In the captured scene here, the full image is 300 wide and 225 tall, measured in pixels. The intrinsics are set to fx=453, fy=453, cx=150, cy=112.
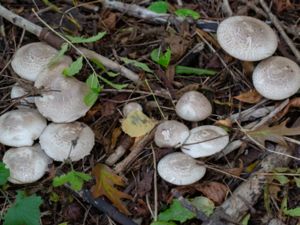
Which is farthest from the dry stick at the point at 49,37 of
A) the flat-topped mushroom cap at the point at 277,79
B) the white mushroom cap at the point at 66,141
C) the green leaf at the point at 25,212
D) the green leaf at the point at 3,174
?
the green leaf at the point at 25,212

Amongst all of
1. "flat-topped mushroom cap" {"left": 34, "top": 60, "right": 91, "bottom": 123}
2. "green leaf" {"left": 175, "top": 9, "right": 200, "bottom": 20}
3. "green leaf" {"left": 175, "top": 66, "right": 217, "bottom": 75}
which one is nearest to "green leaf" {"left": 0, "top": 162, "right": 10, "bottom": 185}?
"flat-topped mushroom cap" {"left": 34, "top": 60, "right": 91, "bottom": 123}

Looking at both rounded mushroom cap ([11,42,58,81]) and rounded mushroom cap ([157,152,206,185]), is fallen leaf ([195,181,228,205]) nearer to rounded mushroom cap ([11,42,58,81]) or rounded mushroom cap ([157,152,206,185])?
rounded mushroom cap ([157,152,206,185])

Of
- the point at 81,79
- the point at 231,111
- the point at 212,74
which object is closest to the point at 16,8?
the point at 81,79

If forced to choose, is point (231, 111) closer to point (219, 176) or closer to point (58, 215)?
point (219, 176)

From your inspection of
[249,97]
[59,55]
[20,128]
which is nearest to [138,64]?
[59,55]

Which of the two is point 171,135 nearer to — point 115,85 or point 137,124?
point 137,124

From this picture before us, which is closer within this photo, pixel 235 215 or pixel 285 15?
pixel 235 215
